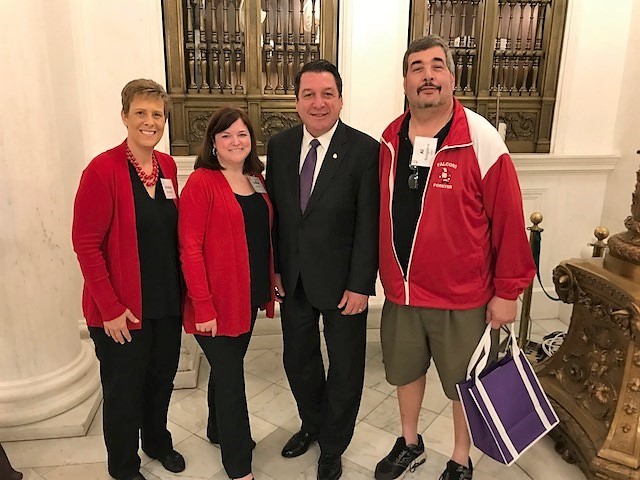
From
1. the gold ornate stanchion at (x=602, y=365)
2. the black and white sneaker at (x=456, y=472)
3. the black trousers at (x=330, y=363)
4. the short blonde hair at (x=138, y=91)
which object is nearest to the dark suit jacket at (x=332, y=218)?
the black trousers at (x=330, y=363)

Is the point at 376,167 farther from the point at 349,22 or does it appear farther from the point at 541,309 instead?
the point at 541,309

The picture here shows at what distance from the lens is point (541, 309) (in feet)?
13.5

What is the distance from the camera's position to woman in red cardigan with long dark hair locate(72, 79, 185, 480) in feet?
5.91

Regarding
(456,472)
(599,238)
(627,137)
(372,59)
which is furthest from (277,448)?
(627,137)

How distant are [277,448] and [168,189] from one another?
1.34m

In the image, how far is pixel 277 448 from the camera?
254 centimetres

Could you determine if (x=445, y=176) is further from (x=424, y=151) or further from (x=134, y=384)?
(x=134, y=384)

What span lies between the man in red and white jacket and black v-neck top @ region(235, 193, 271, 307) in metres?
0.44

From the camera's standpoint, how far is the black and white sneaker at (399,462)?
2.31 meters

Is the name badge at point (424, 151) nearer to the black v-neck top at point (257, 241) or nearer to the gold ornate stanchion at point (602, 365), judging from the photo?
the black v-neck top at point (257, 241)

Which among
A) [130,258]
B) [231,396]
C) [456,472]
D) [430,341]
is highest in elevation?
[130,258]

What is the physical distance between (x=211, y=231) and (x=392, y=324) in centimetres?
80

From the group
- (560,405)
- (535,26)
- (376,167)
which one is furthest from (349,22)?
(560,405)

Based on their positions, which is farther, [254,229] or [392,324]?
[392,324]
